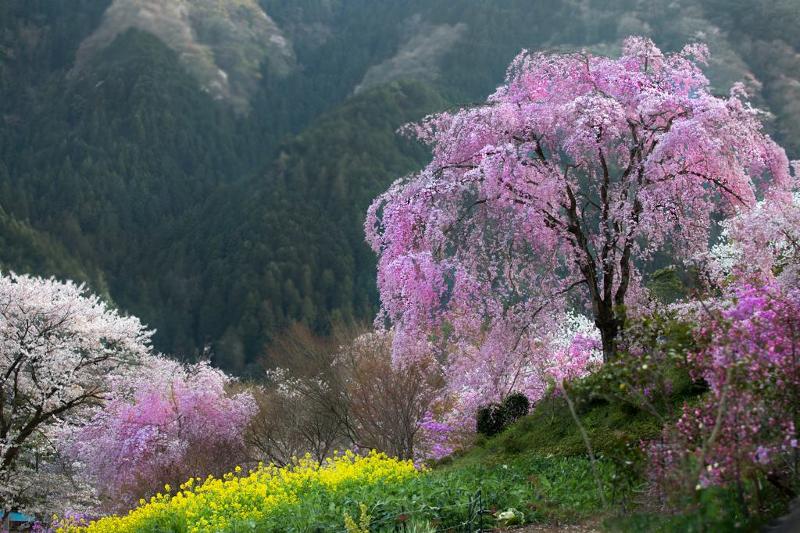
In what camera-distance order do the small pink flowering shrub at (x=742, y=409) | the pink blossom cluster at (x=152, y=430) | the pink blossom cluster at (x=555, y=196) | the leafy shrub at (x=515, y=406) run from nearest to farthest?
the small pink flowering shrub at (x=742, y=409) → the pink blossom cluster at (x=555, y=196) → the leafy shrub at (x=515, y=406) → the pink blossom cluster at (x=152, y=430)

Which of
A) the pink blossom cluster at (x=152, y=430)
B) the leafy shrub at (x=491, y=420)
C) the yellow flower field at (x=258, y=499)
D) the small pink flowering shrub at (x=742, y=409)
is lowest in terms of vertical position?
the small pink flowering shrub at (x=742, y=409)

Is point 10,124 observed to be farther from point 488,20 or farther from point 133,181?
point 488,20

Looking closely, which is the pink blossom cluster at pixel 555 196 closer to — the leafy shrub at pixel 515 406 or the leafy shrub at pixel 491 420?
the leafy shrub at pixel 491 420

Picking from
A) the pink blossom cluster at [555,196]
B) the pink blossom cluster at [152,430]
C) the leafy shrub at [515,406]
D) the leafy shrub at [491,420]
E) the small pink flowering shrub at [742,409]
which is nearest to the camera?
the small pink flowering shrub at [742,409]

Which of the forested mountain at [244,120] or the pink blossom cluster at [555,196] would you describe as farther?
the forested mountain at [244,120]

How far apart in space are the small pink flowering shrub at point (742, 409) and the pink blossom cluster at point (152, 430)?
15855mm

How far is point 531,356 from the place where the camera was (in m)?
11.8

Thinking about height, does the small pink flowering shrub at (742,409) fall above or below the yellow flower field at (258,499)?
below

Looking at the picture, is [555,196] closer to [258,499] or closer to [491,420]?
[491,420]

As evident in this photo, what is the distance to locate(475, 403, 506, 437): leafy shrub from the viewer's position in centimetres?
1382

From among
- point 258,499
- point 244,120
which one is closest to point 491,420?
point 258,499

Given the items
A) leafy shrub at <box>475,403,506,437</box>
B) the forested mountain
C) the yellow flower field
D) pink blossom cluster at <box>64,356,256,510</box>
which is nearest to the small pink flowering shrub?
the yellow flower field

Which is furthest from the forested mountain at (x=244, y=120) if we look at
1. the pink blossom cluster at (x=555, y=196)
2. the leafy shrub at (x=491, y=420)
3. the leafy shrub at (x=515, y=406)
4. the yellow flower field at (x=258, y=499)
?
the yellow flower field at (x=258, y=499)

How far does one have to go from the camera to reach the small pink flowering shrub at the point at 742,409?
14.5 feet
